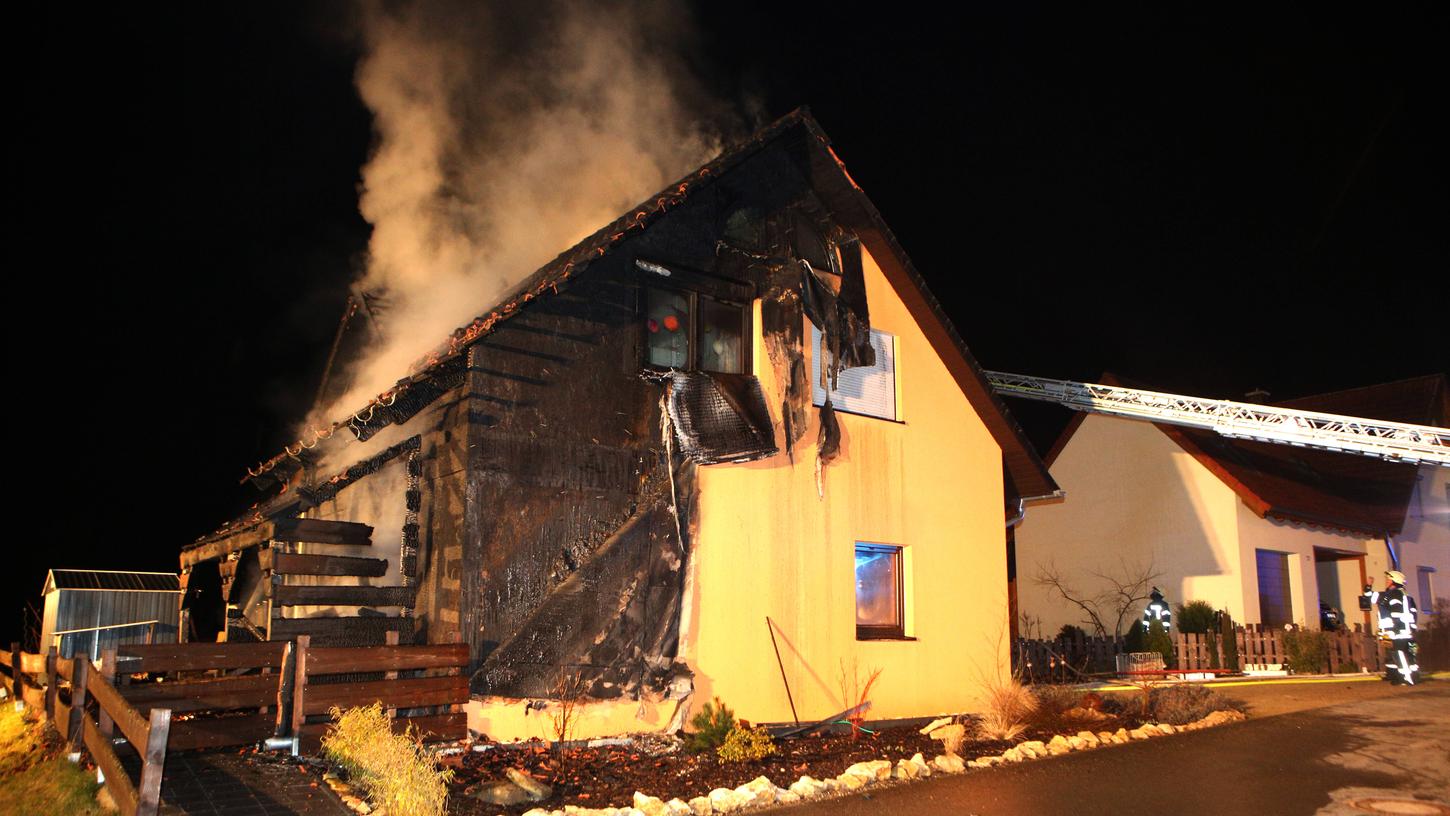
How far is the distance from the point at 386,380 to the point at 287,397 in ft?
27.3

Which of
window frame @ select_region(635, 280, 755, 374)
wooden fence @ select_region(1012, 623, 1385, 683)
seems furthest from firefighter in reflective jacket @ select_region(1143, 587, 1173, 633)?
window frame @ select_region(635, 280, 755, 374)

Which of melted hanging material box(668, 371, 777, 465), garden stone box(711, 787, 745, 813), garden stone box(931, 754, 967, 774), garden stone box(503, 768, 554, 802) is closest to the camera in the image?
garden stone box(503, 768, 554, 802)

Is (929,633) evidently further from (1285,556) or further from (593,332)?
(1285,556)

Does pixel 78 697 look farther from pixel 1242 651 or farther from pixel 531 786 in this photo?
pixel 1242 651

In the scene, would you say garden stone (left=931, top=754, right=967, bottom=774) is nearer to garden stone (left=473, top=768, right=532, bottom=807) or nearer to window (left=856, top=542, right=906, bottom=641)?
window (left=856, top=542, right=906, bottom=641)

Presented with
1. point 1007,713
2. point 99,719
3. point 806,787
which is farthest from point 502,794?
point 1007,713

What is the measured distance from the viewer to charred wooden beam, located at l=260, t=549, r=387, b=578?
30.1ft

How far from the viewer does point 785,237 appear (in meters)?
11.5

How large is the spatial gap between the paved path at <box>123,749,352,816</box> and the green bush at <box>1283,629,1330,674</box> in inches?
705

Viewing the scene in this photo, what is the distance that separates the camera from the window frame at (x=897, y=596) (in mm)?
11258

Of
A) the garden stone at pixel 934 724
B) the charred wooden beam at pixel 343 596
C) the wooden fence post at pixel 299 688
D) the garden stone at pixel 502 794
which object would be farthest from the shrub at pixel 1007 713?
the wooden fence post at pixel 299 688

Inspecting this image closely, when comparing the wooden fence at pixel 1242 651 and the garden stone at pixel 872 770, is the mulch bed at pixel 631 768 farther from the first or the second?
the wooden fence at pixel 1242 651

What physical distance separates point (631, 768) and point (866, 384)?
580cm

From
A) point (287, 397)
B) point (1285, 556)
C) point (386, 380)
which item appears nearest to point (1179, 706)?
point (386, 380)
